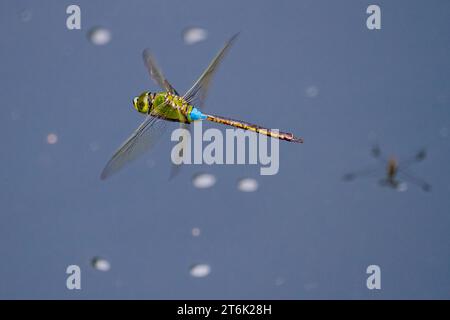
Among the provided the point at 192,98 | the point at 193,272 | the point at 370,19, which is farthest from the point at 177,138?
the point at 370,19

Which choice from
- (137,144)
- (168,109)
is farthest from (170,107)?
(137,144)

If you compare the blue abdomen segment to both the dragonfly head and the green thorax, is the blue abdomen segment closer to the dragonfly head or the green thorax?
the green thorax

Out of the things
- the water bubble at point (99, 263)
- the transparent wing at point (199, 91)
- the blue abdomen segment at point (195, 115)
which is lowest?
the water bubble at point (99, 263)

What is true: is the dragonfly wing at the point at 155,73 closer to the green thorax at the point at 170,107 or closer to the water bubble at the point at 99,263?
the green thorax at the point at 170,107

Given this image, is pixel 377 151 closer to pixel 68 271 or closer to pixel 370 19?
pixel 370 19

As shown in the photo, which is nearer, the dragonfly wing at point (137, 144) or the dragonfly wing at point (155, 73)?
the dragonfly wing at point (137, 144)

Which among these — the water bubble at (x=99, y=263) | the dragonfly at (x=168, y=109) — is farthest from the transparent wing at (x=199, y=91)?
the water bubble at (x=99, y=263)
